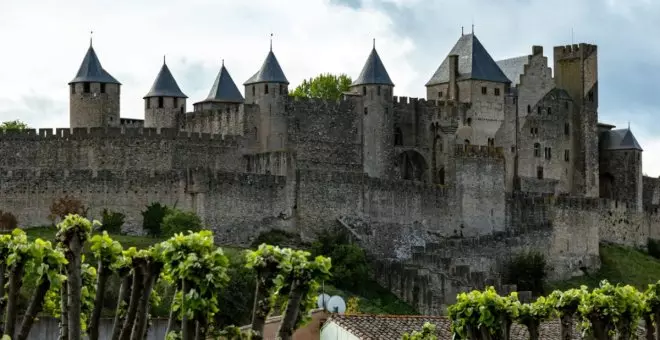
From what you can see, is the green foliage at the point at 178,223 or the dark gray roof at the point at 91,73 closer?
the green foliage at the point at 178,223

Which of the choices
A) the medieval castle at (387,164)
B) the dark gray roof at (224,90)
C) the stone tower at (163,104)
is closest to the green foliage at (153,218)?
the medieval castle at (387,164)

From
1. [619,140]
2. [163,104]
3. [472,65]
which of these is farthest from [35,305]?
[619,140]

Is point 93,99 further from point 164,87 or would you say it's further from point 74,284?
point 74,284

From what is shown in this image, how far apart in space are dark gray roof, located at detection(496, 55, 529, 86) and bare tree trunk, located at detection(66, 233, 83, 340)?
58918 millimetres

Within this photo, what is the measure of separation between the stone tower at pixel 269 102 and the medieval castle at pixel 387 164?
73mm

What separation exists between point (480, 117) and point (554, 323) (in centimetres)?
3848

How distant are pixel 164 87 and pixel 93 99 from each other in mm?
4157

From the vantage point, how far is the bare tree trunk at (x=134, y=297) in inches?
1502

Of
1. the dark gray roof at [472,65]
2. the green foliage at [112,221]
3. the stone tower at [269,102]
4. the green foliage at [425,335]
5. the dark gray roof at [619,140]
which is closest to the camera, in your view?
the green foliage at [425,335]

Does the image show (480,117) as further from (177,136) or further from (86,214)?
(86,214)

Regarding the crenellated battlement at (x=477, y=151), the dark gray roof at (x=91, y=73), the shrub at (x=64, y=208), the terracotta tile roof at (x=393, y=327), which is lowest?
the terracotta tile roof at (x=393, y=327)

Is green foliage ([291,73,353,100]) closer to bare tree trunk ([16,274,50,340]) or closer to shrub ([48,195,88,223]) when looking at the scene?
shrub ([48,195,88,223])

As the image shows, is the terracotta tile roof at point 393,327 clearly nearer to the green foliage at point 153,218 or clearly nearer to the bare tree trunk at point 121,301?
the bare tree trunk at point 121,301

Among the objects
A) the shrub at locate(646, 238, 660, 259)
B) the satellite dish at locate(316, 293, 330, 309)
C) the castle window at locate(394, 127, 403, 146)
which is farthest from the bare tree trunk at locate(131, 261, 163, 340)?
the shrub at locate(646, 238, 660, 259)
